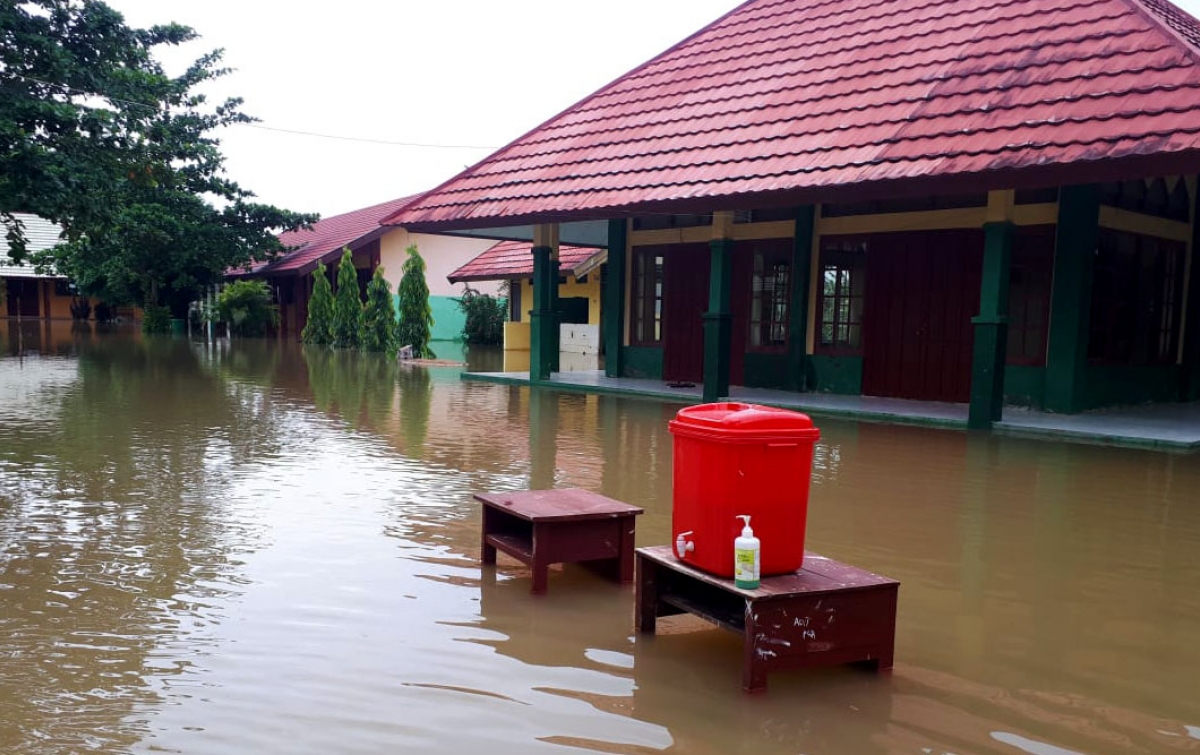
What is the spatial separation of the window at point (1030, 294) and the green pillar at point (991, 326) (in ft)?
4.60

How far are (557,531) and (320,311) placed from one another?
1054 inches

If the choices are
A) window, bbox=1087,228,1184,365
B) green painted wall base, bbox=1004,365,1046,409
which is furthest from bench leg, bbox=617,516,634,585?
window, bbox=1087,228,1184,365

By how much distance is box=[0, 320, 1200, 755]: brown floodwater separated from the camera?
125 inches

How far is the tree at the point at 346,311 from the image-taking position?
2889 centimetres

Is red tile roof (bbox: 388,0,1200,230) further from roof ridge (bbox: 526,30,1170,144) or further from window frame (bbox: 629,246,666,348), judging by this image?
window frame (bbox: 629,246,666,348)

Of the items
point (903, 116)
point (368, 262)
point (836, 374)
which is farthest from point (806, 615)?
point (368, 262)

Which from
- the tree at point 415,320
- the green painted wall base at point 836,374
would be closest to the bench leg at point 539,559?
the green painted wall base at point 836,374

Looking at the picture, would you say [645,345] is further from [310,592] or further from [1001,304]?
[310,592]

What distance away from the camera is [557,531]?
15.3 feet

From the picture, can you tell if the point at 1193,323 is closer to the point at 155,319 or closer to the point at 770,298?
the point at 770,298

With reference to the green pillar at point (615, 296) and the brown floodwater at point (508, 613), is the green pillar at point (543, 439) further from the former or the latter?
the green pillar at point (615, 296)

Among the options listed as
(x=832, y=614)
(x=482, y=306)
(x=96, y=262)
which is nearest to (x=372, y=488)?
(x=832, y=614)

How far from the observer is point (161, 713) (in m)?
3.20

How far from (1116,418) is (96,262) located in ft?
112
